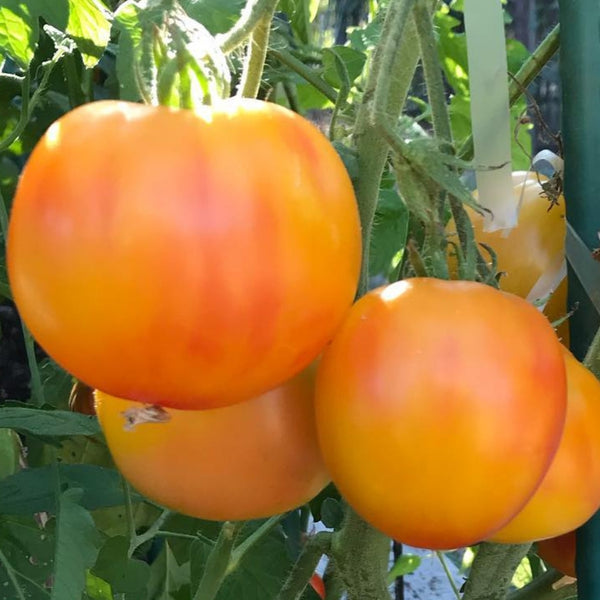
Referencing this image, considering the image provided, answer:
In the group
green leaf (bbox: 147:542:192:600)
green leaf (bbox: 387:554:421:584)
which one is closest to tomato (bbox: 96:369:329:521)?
green leaf (bbox: 147:542:192:600)

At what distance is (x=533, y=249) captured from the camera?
0.52 meters

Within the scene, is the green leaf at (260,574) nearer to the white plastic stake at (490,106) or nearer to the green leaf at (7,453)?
the green leaf at (7,453)

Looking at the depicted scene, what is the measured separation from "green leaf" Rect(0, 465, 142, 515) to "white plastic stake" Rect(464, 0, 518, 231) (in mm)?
322

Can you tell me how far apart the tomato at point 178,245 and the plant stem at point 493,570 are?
0.25 m

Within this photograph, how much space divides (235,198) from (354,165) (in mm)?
124

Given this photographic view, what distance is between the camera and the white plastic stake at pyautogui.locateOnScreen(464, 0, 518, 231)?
0.40m

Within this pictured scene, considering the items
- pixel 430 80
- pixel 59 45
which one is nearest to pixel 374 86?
pixel 430 80

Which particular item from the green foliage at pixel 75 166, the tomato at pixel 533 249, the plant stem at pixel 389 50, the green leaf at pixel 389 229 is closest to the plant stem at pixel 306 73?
the green foliage at pixel 75 166

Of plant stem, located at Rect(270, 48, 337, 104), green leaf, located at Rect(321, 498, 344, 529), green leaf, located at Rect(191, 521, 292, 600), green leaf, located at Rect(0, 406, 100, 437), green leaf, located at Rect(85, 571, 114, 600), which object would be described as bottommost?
green leaf, located at Rect(191, 521, 292, 600)

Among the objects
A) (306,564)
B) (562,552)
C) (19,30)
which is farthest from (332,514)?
(19,30)

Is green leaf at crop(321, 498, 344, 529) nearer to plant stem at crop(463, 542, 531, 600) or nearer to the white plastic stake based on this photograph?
plant stem at crop(463, 542, 531, 600)

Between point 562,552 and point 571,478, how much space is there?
0.56 feet

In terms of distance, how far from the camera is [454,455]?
0.34 m

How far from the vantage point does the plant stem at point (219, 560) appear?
524 mm
